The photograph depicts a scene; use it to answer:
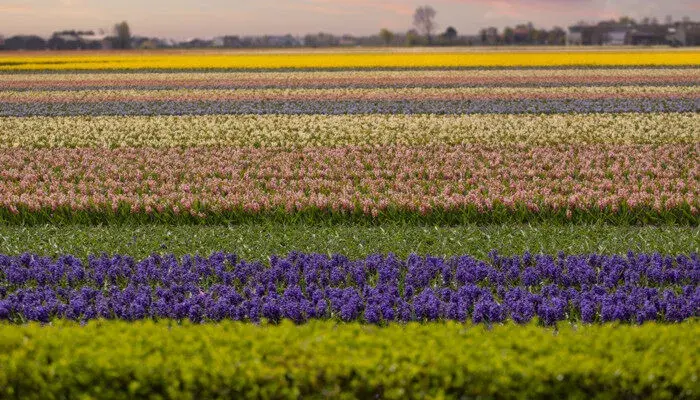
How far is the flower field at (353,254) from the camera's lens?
592cm

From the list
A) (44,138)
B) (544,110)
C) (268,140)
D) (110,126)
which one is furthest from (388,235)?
(544,110)

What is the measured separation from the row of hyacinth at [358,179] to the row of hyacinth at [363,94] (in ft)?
47.2

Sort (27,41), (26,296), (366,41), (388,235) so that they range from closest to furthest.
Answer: (26,296)
(388,235)
(27,41)
(366,41)

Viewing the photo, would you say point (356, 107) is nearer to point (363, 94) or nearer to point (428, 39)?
point (363, 94)

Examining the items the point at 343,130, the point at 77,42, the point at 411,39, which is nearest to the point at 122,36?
the point at 77,42

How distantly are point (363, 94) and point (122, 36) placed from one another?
4124 inches

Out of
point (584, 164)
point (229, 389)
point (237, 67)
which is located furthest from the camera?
point (237, 67)

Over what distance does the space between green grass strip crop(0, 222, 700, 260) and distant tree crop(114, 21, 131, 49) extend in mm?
120824

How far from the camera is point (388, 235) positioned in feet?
39.1

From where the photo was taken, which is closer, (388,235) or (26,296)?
(26,296)

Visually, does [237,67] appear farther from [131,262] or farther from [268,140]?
[131,262]

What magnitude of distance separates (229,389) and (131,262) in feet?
16.1

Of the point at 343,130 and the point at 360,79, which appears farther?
the point at 360,79

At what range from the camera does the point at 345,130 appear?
77.2 feet
